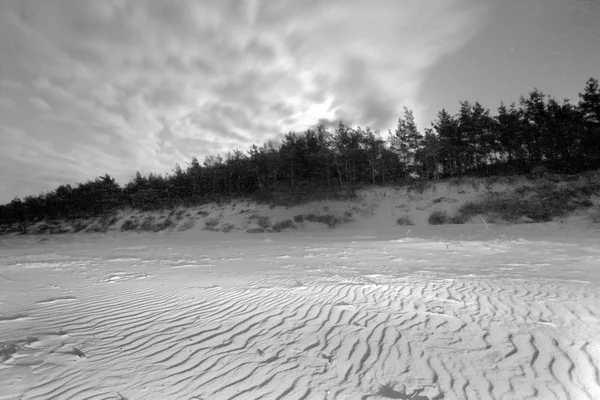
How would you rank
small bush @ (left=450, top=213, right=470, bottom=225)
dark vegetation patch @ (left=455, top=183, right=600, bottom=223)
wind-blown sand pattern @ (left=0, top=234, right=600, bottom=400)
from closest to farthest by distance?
wind-blown sand pattern @ (left=0, top=234, right=600, bottom=400), dark vegetation patch @ (left=455, top=183, right=600, bottom=223), small bush @ (left=450, top=213, right=470, bottom=225)

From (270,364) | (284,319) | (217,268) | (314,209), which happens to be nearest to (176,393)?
(270,364)

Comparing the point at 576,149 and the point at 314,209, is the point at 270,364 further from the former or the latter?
the point at 576,149

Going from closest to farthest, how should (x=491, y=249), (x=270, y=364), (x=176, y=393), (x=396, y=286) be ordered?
1. (x=176, y=393)
2. (x=270, y=364)
3. (x=396, y=286)
4. (x=491, y=249)

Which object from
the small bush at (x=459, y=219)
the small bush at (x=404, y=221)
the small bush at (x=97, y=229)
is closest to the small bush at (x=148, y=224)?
the small bush at (x=97, y=229)

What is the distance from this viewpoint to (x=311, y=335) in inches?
154

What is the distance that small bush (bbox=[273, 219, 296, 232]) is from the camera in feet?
78.1

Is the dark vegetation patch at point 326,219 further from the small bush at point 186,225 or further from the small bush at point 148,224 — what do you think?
the small bush at point 148,224

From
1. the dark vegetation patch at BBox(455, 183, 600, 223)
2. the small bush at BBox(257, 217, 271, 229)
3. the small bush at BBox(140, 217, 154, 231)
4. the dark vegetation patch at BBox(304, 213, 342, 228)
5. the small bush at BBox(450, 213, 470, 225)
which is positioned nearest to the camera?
the dark vegetation patch at BBox(455, 183, 600, 223)

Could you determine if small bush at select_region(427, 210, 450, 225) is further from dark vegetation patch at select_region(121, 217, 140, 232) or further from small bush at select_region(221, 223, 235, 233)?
dark vegetation patch at select_region(121, 217, 140, 232)

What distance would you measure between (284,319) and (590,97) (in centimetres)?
3580

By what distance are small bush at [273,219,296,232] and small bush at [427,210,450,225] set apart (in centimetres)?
1113

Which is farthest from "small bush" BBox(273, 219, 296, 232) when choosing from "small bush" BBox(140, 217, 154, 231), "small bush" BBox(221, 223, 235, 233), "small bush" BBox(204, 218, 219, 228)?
"small bush" BBox(140, 217, 154, 231)

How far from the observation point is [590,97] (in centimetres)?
2491

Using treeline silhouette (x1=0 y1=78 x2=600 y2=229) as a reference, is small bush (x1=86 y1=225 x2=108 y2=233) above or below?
below
